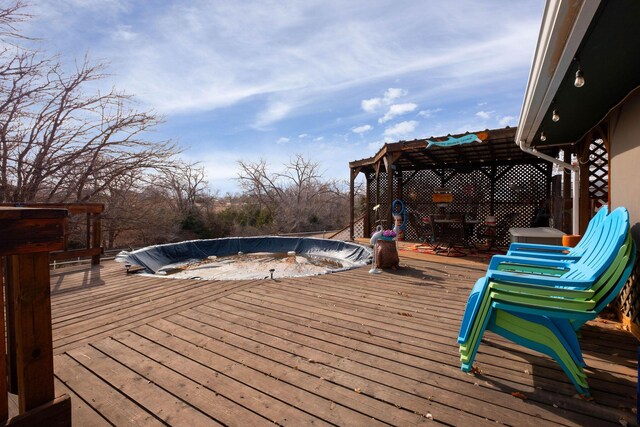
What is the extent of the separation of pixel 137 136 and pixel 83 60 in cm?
186

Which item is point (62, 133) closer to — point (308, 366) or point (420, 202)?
point (308, 366)

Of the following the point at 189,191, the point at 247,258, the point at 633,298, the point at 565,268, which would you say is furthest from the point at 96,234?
the point at 189,191

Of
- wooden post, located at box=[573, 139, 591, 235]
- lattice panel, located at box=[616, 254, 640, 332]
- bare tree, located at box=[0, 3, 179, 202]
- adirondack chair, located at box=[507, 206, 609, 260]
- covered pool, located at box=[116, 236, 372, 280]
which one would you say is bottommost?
covered pool, located at box=[116, 236, 372, 280]

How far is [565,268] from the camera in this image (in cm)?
240

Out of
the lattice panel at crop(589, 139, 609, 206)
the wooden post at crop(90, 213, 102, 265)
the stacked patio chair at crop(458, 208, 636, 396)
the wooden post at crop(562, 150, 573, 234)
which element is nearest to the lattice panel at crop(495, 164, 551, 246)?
the wooden post at crop(562, 150, 573, 234)

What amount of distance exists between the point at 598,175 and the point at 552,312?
4787 mm

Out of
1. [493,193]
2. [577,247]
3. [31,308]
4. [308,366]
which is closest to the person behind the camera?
[31,308]

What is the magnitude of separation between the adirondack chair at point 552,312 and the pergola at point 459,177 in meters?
4.92

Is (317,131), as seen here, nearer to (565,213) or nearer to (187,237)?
(187,237)

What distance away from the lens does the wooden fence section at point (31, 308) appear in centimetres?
102

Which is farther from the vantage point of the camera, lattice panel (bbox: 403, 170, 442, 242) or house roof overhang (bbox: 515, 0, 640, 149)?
lattice panel (bbox: 403, 170, 442, 242)

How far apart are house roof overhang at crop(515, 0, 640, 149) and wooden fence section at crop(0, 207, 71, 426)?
97.2 inches

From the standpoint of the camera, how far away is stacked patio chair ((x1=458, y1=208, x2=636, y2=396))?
5.25 ft

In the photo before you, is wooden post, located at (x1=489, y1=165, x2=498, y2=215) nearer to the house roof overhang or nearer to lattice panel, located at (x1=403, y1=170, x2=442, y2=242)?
lattice panel, located at (x1=403, y1=170, x2=442, y2=242)
